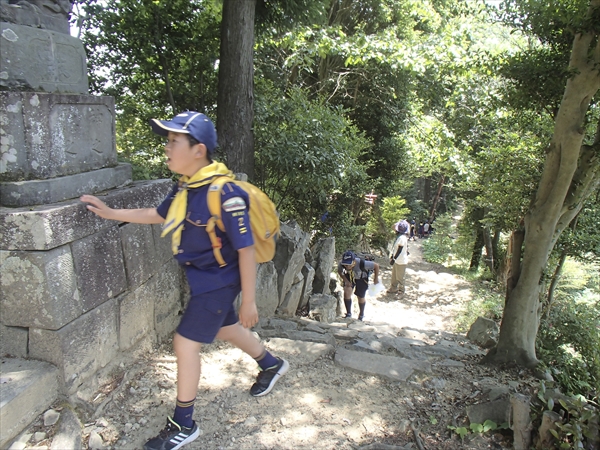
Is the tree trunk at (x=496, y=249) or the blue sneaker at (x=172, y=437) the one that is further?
the tree trunk at (x=496, y=249)

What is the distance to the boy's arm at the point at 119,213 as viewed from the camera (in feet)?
7.70

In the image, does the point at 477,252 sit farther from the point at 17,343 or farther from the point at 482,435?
the point at 17,343

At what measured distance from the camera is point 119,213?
2396 mm

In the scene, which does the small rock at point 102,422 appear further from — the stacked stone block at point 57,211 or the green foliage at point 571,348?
Answer: the green foliage at point 571,348

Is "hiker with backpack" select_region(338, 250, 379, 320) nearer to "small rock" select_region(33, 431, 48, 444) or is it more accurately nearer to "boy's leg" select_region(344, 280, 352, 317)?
"boy's leg" select_region(344, 280, 352, 317)

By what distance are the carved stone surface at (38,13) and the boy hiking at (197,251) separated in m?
1.02

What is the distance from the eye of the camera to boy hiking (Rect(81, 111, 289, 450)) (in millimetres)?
2117

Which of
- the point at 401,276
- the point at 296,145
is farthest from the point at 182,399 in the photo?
the point at 401,276

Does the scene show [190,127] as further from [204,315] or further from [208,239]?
[204,315]

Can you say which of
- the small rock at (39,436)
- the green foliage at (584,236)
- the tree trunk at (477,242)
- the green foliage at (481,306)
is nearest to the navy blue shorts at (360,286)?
the green foliage at (481,306)

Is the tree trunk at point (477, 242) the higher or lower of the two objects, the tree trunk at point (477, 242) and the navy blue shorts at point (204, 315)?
the lower

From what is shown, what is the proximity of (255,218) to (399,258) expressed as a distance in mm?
8421

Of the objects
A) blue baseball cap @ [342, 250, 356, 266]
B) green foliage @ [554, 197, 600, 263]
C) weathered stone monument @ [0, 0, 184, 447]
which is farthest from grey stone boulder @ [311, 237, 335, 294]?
weathered stone monument @ [0, 0, 184, 447]

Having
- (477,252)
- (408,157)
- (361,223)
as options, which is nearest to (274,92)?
(408,157)
